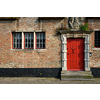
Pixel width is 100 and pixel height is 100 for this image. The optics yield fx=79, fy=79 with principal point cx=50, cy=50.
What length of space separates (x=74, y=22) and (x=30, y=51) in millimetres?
3728

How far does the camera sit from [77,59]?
18.5ft

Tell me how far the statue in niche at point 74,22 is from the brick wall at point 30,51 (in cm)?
66

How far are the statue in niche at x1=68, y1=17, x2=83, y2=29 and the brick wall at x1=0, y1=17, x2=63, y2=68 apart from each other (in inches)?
26.0

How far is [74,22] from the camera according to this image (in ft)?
18.2

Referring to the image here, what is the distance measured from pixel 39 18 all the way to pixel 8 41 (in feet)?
9.14

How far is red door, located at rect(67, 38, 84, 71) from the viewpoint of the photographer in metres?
5.60

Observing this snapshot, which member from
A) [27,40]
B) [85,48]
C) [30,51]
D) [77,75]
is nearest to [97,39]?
[85,48]

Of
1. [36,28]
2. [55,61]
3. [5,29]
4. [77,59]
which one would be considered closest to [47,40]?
[36,28]

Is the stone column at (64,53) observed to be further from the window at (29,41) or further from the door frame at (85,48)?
the window at (29,41)

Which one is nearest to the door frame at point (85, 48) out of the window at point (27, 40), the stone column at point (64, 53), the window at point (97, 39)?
the stone column at point (64, 53)

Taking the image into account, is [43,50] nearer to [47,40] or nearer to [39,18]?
[47,40]

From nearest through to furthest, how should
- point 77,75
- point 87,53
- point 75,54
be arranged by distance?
1. point 77,75
2. point 87,53
3. point 75,54

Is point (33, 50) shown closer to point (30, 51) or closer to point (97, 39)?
point (30, 51)

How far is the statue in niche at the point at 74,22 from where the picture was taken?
5516mm
